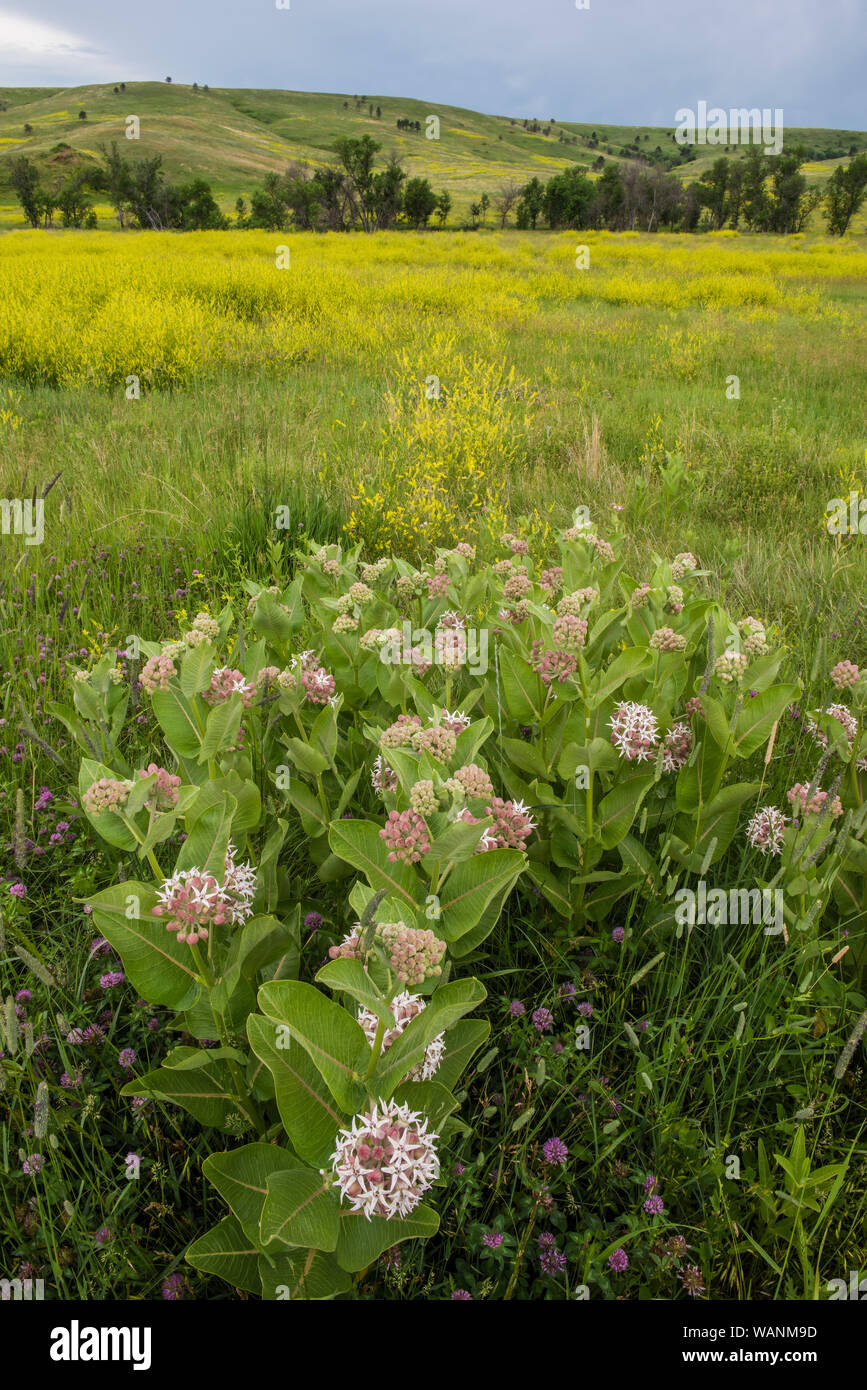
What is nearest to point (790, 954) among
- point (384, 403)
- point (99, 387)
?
point (384, 403)

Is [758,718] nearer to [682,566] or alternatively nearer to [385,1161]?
[682,566]

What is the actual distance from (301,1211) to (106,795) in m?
0.74

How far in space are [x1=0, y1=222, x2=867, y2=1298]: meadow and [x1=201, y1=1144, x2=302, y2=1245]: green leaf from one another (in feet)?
0.09

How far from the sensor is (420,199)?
2146 inches

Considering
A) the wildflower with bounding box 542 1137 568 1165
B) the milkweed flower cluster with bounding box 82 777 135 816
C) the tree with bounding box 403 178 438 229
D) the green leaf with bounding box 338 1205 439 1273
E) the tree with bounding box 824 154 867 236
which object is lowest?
the wildflower with bounding box 542 1137 568 1165

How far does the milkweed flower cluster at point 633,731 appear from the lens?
1.77 metres

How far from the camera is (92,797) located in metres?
1.24

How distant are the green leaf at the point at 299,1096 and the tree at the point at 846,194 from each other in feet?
243

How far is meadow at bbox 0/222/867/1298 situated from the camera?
136cm

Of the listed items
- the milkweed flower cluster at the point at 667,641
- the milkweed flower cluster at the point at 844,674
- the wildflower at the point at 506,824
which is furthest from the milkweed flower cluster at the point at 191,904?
the milkweed flower cluster at the point at 844,674

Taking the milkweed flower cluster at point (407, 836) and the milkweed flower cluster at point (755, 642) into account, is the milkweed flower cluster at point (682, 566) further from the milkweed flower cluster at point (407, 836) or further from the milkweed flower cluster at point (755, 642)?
the milkweed flower cluster at point (407, 836)

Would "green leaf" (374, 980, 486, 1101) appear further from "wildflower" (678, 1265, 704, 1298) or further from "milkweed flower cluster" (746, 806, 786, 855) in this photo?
"milkweed flower cluster" (746, 806, 786, 855)

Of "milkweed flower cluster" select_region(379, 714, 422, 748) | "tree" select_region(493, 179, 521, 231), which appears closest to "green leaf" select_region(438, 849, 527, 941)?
"milkweed flower cluster" select_region(379, 714, 422, 748)

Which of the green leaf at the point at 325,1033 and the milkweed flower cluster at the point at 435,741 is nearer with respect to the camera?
the green leaf at the point at 325,1033
